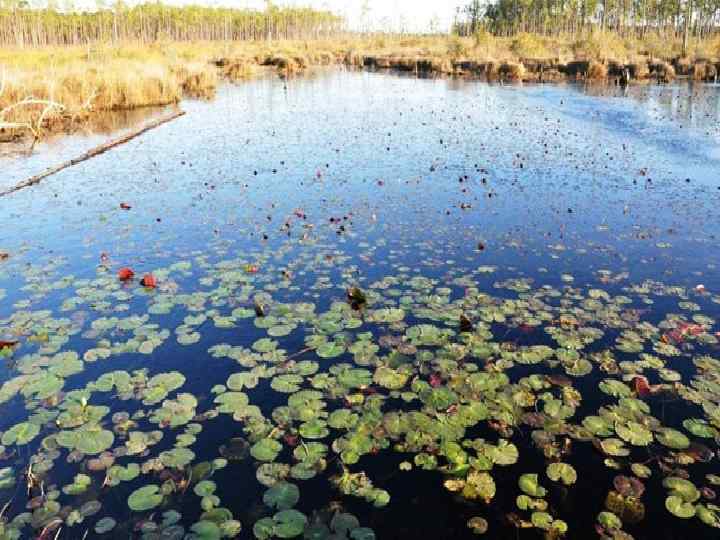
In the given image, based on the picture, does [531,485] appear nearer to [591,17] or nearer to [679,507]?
[679,507]

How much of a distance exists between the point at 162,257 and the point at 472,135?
1392cm

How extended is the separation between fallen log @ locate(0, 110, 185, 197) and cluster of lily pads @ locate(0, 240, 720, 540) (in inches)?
285

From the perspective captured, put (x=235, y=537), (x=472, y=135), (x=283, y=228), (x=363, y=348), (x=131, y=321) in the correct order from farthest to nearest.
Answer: (x=472, y=135) → (x=283, y=228) → (x=131, y=321) → (x=363, y=348) → (x=235, y=537)

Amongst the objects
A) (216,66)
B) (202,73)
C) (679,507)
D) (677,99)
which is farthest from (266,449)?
(216,66)

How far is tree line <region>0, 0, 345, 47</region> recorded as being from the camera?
3140 inches

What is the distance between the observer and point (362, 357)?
6.08m

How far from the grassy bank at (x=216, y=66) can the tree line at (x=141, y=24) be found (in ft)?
108

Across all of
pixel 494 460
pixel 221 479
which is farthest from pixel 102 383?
pixel 494 460

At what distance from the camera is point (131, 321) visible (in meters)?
6.88

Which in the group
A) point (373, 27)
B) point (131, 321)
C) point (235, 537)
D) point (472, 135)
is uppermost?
point (373, 27)

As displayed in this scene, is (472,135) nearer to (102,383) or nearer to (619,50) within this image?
(102,383)

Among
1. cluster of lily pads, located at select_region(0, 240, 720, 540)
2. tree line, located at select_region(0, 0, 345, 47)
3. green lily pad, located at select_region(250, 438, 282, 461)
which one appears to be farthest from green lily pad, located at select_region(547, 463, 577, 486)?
tree line, located at select_region(0, 0, 345, 47)

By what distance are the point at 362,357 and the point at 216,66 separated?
49.7 m

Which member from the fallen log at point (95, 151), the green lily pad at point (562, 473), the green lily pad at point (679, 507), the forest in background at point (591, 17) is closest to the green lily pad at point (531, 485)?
the green lily pad at point (562, 473)
